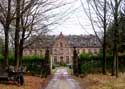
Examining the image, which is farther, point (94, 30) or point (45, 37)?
point (94, 30)

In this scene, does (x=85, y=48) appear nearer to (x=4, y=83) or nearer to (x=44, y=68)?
(x=44, y=68)

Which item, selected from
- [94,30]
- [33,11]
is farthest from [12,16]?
[94,30]

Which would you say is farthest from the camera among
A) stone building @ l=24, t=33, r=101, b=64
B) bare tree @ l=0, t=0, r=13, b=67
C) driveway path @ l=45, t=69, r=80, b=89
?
stone building @ l=24, t=33, r=101, b=64

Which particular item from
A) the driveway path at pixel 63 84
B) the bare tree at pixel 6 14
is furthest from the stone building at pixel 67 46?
the bare tree at pixel 6 14

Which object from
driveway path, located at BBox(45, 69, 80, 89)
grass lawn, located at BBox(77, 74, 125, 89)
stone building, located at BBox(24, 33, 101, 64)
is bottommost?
driveway path, located at BBox(45, 69, 80, 89)

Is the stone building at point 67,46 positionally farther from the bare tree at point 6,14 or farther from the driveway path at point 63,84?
the bare tree at point 6,14

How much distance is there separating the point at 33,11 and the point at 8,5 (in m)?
4.21

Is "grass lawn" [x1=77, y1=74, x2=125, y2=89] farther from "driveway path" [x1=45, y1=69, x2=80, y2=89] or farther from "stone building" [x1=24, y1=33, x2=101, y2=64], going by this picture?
"stone building" [x1=24, y1=33, x2=101, y2=64]

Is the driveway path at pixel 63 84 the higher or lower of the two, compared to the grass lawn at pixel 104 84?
lower

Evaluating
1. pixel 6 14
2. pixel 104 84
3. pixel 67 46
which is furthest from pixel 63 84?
pixel 67 46

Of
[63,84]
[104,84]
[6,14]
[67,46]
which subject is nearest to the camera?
[6,14]

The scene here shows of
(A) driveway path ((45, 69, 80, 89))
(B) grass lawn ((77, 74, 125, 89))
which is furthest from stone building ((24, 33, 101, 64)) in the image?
(B) grass lawn ((77, 74, 125, 89))

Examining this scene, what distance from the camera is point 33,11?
91.6 feet

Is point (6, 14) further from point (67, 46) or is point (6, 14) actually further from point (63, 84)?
point (67, 46)
